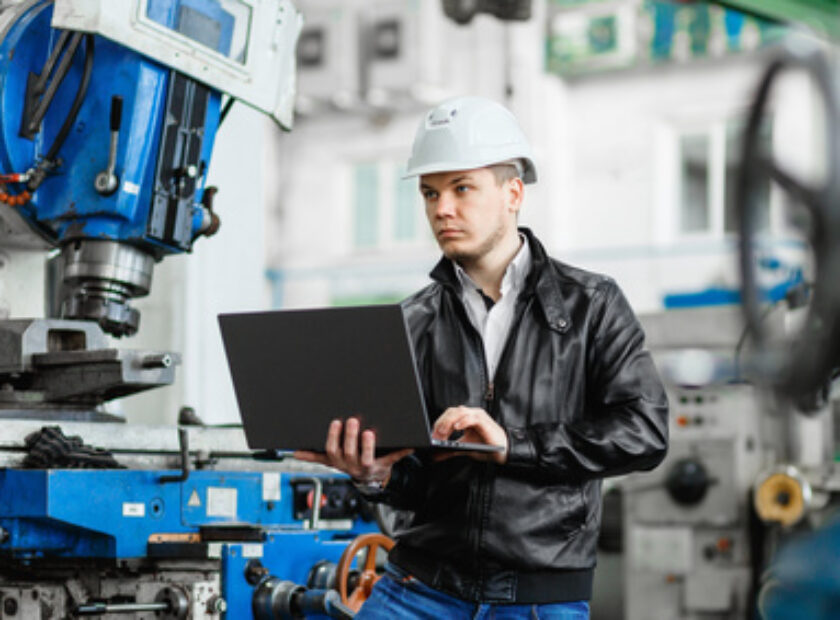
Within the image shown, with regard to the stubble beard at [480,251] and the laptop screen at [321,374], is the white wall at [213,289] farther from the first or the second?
the stubble beard at [480,251]

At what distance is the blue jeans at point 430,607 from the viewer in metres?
2.20

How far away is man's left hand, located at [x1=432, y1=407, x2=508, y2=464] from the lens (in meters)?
2.09

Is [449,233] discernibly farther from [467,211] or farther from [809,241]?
→ [809,241]

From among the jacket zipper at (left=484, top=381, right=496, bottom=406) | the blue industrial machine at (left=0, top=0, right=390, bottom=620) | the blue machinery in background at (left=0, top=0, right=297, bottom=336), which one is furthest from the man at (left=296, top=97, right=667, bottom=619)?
the blue machinery in background at (left=0, top=0, right=297, bottom=336)

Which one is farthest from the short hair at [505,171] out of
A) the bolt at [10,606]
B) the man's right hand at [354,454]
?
the bolt at [10,606]

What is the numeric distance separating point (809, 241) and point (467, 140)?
2.91 feet

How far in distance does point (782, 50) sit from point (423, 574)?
3.64 ft

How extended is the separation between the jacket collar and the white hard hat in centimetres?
15

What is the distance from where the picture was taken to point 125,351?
9.52ft

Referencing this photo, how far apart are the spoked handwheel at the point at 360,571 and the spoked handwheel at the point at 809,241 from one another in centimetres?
141

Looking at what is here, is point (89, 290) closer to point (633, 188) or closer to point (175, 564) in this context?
point (175, 564)

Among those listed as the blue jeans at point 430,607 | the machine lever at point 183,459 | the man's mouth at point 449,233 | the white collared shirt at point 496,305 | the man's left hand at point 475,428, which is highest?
the man's mouth at point 449,233

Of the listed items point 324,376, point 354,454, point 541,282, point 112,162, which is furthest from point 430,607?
point 112,162

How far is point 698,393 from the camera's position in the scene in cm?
583
